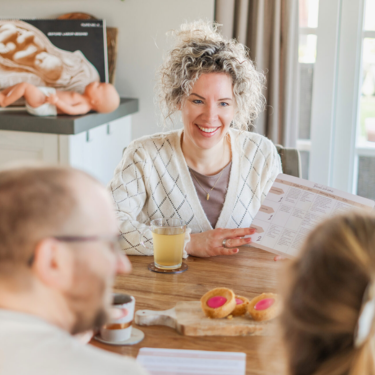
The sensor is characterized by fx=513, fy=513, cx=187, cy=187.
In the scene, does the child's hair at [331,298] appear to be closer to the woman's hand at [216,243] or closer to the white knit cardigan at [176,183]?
the woman's hand at [216,243]

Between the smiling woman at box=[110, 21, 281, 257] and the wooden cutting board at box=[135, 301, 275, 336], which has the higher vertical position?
the smiling woman at box=[110, 21, 281, 257]

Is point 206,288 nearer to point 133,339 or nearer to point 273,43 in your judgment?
point 133,339

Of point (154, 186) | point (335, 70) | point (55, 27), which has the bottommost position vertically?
point (154, 186)

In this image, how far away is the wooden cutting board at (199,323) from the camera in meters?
1.03

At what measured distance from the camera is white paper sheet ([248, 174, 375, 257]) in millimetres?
1329

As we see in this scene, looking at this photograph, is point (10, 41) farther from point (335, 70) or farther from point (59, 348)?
point (59, 348)

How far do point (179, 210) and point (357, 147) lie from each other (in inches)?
55.7

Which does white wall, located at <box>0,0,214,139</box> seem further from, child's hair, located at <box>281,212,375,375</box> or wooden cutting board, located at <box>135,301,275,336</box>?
child's hair, located at <box>281,212,375,375</box>

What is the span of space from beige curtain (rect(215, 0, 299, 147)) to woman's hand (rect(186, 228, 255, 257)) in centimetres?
135

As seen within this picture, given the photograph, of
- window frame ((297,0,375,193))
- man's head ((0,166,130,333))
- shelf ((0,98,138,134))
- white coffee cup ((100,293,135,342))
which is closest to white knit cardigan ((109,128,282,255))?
shelf ((0,98,138,134))

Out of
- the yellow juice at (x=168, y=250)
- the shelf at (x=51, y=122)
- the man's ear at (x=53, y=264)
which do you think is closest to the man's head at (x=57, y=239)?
the man's ear at (x=53, y=264)

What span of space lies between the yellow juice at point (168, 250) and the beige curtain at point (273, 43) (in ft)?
4.83

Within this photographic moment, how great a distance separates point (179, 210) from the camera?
5.98 ft

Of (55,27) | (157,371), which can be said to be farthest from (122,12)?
(157,371)
